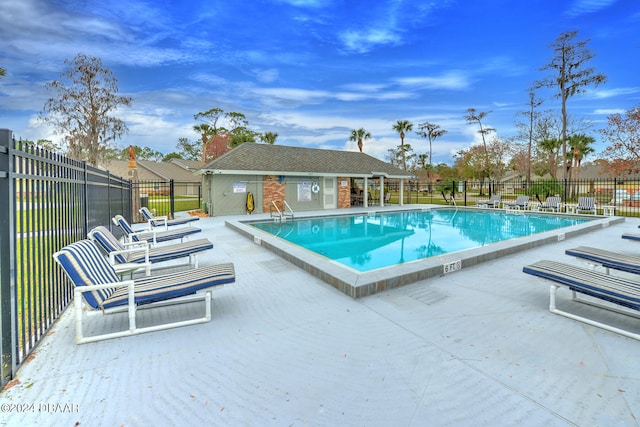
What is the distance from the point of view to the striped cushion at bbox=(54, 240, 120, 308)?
3061mm

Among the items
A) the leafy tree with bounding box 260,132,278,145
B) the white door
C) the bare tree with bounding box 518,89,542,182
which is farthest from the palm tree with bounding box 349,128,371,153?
the bare tree with bounding box 518,89,542,182

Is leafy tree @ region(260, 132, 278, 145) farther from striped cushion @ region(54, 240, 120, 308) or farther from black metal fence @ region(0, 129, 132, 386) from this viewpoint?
striped cushion @ region(54, 240, 120, 308)

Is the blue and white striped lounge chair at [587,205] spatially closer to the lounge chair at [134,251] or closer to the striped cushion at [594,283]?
the striped cushion at [594,283]

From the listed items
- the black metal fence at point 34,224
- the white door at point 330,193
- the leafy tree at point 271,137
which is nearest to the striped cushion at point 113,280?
the black metal fence at point 34,224

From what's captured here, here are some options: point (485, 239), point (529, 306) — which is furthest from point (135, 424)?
point (485, 239)

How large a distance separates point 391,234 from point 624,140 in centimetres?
2593

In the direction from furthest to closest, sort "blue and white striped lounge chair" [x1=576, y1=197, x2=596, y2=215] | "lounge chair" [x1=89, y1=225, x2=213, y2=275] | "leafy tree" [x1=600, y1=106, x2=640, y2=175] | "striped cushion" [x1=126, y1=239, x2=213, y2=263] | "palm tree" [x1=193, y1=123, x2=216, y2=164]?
1. "palm tree" [x1=193, y1=123, x2=216, y2=164]
2. "leafy tree" [x1=600, y1=106, x2=640, y2=175]
3. "blue and white striped lounge chair" [x1=576, y1=197, x2=596, y2=215]
4. "striped cushion" [x1=126, y1=239, x2=213, y2=263]
5. "lounge chair" [x1=89, y1=225, x2=213, y2=275]

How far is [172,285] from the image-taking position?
3.45 metres

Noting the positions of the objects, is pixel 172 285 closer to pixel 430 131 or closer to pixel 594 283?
pixel 594 283

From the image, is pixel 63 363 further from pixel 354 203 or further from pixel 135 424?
pixel 354 203

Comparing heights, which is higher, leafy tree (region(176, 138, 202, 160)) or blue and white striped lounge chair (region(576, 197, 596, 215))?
leafy tree (region(176, 138, 202, 160))

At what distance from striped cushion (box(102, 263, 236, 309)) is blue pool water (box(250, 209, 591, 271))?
12.4ft

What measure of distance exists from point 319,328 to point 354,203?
67.5 feet

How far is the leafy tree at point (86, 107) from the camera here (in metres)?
23.4
